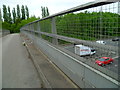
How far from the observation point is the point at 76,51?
219cm

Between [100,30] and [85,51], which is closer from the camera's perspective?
[100,30]

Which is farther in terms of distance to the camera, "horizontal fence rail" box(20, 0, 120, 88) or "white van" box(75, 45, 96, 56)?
"white van" box(75, 45, 96, 56)

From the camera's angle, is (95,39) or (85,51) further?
(85,51)

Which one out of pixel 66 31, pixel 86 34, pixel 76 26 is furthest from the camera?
pixel 66 31

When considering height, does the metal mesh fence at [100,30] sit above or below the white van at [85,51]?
above

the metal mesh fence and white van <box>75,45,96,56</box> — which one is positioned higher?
the metal mesh fence

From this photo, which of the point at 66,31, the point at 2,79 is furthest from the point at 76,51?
the point at 2,79

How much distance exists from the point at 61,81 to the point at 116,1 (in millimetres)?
1867

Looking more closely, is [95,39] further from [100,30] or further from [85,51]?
[85,51]

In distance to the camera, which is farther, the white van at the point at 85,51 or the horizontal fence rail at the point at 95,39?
the white van at the point at 85,51

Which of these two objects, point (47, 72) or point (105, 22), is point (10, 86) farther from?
point (105, 22)

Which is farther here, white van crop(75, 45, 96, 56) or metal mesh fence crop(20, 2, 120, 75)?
white van crop(75, 45, 96, 56)

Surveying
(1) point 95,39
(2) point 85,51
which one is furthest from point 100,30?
(2) point 85,51

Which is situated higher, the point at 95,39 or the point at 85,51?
the point at 95,39
